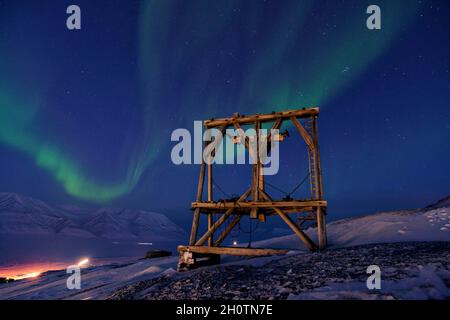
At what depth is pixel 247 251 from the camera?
406 inches

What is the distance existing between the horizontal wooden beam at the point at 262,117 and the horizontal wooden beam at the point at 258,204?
10.5 ft

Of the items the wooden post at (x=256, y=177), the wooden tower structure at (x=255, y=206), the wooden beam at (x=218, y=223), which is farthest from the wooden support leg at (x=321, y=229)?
the wooden beam at (x=218, y=223)

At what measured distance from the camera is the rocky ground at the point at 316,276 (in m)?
5.09

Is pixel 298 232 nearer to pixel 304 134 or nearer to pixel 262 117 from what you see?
pixel 304 134

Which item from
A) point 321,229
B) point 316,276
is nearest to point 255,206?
point 321,229

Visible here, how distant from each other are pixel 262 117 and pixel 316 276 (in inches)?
264

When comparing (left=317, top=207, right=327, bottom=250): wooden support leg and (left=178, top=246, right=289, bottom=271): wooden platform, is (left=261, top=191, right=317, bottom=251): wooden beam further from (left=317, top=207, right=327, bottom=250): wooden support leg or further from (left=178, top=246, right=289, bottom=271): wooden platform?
(left=178, top=246, right=289, bottom=271): wooden platform

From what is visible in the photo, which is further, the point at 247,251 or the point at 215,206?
the point at 215,206

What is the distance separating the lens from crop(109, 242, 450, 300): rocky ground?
200 inches

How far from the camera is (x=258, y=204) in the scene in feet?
34.3

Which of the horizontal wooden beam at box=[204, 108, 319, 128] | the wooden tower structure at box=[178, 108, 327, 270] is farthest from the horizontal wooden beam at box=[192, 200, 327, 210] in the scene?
the horizontal wooden beam at box=[204, 108, 319, 128]
